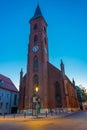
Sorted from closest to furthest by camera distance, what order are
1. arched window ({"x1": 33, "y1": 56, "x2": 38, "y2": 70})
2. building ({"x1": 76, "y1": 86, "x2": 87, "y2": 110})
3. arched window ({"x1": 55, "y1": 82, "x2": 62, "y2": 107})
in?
arched window ({"x1": 55, "y1": 82, "x2": 62, "y2": 107}) < arched window ({"x1": 33, "y1": 56, "x2": 38, "y2": 70}) < building ({"x1": 76, "y1": 86, "x2": 87, "y2": 110})

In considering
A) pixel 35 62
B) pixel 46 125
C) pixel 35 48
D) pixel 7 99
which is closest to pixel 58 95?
pixel 35 62

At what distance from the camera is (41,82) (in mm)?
40625

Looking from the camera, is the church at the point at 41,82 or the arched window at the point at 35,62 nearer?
the church at the point at 41,82

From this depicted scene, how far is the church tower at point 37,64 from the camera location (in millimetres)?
39688

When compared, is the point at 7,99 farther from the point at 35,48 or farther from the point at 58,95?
the point at 35,48

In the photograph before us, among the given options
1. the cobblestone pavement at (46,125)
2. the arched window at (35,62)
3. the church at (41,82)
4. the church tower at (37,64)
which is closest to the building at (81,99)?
the church at (41,82)

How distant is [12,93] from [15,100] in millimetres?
3004

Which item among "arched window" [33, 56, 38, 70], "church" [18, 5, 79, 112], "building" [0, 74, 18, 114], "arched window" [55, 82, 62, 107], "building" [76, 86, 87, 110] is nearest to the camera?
"church" [18, 5, 79, 112]

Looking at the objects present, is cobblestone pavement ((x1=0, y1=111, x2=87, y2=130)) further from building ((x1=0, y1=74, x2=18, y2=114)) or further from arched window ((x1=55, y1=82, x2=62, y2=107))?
building ((x1=0, y1=74, x2=18, y2=114))

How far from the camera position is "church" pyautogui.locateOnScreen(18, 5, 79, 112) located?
1534 inches

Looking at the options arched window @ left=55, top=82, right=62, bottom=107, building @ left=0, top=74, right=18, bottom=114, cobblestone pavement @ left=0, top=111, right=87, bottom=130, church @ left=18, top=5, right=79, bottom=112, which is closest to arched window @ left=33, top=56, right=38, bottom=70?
church @ left=18, top=5, right=79, bottom=112

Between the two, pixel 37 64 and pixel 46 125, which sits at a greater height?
pixel 37 64

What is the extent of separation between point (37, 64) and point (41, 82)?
18.9 ft

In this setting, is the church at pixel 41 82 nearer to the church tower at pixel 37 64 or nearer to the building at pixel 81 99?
the church tower at pixel 37 64
